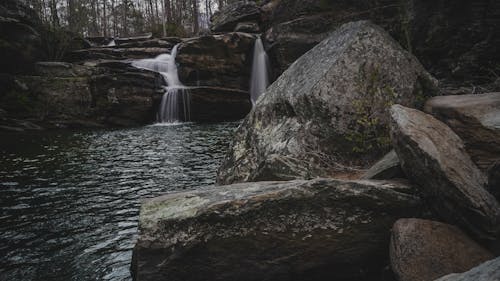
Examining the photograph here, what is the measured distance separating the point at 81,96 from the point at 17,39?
5.65 metres

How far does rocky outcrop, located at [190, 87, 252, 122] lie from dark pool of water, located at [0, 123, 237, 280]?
9.95 meters

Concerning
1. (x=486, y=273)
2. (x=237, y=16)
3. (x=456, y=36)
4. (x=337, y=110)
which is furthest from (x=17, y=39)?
(x=486, y=273)

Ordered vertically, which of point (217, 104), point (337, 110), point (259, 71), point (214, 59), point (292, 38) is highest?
point (292, 38)

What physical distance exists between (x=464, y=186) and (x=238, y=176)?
13.3 feet

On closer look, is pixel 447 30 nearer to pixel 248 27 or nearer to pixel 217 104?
pixel 217 104

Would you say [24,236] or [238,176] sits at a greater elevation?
[238,176]

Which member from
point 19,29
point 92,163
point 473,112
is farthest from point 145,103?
point 473,112

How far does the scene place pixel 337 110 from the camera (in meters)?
6.19

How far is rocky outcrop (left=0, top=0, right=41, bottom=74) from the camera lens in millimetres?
22875

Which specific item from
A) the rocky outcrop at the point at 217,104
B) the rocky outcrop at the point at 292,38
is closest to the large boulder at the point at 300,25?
the rocky outcrop at the point at 292,38

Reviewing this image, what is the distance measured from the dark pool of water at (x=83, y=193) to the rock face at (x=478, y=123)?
4.68m

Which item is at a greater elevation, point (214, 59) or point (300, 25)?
point (300, 25)

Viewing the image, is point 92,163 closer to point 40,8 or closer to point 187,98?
point 187,98

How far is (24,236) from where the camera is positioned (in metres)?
5.84
